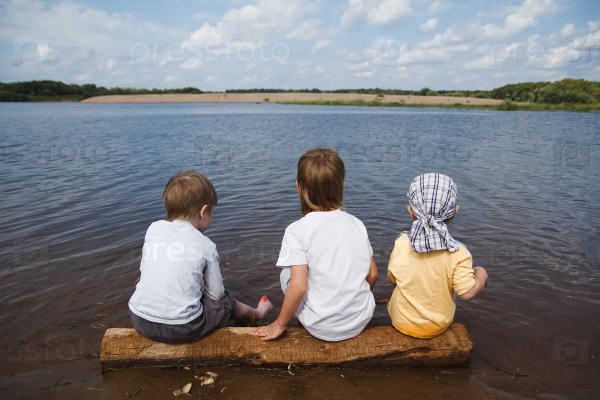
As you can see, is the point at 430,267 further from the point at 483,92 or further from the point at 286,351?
the point at 483,92

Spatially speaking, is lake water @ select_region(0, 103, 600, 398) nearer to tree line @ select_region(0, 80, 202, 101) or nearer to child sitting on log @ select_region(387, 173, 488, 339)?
child sitting on log @ select_region(387, 173, 488, 339)

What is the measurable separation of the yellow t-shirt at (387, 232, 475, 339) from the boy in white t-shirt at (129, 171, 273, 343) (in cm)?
147

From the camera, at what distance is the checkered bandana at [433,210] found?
2.83m

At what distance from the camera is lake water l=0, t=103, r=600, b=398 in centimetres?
318

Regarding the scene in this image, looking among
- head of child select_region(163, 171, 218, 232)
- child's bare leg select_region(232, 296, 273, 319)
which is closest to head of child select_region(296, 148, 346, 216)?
head of child select_region(163, 171, 218, 232)

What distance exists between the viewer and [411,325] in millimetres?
3145

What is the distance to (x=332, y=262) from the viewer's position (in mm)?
2941

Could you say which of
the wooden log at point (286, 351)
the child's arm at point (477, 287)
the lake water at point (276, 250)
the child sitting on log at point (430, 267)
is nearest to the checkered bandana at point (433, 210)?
the child sitting on log at point (430, 267)

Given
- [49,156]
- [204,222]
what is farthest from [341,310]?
[49,156]

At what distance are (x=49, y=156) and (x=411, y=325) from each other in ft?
47.0

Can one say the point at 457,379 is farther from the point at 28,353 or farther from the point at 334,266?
the point at 28,353

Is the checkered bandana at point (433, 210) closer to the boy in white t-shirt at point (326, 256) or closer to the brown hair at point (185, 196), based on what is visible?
the boy in white t-shirt at point (326, 256)

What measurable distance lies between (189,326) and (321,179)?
4.96ft

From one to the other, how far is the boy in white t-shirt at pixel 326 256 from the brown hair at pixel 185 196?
799 millimetres
